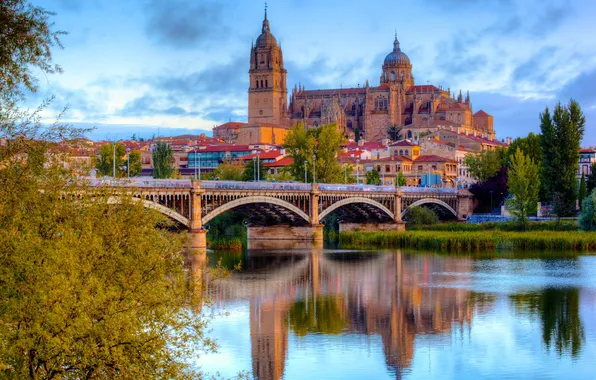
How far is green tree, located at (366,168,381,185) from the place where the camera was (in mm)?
100344

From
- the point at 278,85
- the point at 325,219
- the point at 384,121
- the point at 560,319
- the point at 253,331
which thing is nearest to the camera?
the point at 253,331

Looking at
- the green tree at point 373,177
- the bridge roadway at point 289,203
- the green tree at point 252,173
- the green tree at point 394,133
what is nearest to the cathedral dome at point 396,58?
the green tree at point 394,133

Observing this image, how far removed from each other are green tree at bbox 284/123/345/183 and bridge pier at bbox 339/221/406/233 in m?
12.5

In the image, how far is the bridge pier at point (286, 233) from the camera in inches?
2539

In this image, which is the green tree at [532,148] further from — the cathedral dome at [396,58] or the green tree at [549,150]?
the cathedral dome at [396,58]

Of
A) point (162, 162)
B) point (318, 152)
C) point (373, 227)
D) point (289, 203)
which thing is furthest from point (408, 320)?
point (162, 162)

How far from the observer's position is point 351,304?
3397cm

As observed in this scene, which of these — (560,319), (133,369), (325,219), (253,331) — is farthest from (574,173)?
(133,369)

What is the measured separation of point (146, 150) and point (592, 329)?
119 m

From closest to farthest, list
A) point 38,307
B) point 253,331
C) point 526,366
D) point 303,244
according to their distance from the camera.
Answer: point 38,307 → point 526,366 → point 253,331 → point 303,244

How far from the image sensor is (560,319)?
30.2m

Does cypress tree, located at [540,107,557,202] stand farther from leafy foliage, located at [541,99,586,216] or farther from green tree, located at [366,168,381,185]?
green tree, located at [366,168,381,185]

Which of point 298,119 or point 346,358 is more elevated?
point 298,119

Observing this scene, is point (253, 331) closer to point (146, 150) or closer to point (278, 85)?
point (146, 150)
